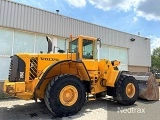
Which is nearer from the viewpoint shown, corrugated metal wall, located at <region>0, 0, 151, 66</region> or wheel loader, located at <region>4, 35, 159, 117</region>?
wheel loader, located at <region>4, 35, 159, 117</region>

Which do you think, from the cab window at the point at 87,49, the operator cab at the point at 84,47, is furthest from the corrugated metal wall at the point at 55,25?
the cab window at the point at 87,49

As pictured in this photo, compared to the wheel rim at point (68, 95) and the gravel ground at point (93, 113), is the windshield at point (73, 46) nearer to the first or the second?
the wheel rim at point (68, 95)

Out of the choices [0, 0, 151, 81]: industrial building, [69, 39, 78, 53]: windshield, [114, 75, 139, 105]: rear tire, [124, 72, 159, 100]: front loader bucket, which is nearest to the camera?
[69, 39, 78, 53]: windshield

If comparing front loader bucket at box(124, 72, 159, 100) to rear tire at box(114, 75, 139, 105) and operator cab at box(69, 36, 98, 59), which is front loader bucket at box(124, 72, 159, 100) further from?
operator cab at box(69, 36, 98, 59)

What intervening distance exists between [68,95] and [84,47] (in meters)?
2.20

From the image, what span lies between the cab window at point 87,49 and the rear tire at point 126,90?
5.97ft

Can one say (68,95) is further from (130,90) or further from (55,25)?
(55,25)

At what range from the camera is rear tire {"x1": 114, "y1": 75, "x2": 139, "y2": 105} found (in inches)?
332

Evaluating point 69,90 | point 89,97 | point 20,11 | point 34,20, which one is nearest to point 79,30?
point 34,20

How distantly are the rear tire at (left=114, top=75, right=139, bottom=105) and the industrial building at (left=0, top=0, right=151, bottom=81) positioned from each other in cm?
346

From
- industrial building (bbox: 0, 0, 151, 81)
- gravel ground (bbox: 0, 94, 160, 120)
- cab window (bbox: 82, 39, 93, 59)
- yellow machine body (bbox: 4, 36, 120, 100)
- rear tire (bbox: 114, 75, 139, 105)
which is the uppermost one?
industrial building (bbox: 0, 0, 151, 81)

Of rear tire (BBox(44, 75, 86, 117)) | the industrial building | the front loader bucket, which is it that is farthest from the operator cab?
the front loader bucket

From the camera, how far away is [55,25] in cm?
1275

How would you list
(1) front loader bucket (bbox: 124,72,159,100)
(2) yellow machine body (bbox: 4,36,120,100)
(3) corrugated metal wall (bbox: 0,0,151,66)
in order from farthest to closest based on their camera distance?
(3) corrugated metal wall (bbox: 0,0,151,66)
(1) front loader bucket (bbox: 124,72,159,100)
(2) yellow machine body (bbox: 4,36,120,100)
